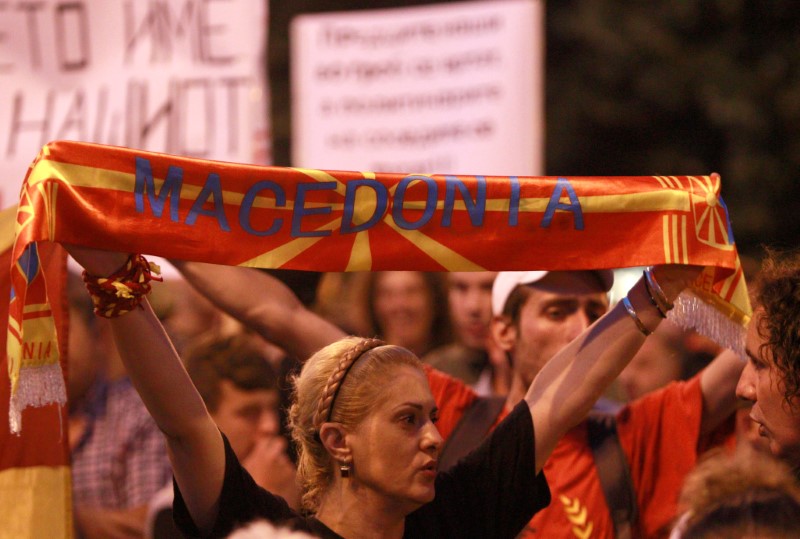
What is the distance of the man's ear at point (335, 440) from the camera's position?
10.6ft

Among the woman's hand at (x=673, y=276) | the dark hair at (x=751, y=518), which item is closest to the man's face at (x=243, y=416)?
the woman's hand at (x=673, y=276)

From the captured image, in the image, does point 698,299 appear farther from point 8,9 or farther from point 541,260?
point 8,9

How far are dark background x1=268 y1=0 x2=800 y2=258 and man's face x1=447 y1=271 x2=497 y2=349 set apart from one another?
454cm

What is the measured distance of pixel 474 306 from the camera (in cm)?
649

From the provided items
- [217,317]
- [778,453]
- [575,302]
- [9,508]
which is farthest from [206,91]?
[778,453]

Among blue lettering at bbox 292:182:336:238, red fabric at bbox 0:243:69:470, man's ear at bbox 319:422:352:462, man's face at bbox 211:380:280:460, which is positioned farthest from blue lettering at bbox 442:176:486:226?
man's face at bbox 211:380:280:460

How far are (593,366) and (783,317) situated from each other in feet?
1.59

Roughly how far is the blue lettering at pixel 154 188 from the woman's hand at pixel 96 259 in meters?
0.16

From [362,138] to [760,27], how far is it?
5190 mm

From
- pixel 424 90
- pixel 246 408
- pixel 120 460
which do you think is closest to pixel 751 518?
pixel 246 408

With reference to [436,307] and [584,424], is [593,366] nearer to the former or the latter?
[584,424]

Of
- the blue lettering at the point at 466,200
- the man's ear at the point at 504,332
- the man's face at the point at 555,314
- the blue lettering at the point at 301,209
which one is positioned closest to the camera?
the blue lettering at the point at 301,209

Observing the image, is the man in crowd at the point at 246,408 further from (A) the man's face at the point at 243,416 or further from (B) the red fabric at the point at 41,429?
(B) the red fabric at the point at 41,429

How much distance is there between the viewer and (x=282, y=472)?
4.96 m
